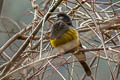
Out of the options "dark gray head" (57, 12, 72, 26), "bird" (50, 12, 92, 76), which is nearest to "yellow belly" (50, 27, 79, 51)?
"bird" (50, 12, 92, 76)

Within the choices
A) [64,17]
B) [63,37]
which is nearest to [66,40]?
[63,37]

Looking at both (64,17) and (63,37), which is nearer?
(63,37)

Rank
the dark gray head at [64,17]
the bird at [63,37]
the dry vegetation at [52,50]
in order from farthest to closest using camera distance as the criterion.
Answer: the dark gray head at [64,17], the bird at [63,37], the dry vegetation at [52,50]

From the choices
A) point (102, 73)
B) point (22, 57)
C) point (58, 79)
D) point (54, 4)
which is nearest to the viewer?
point (54, 4)

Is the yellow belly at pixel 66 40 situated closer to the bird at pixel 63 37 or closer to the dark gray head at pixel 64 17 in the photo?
the bird at pixel 63 37

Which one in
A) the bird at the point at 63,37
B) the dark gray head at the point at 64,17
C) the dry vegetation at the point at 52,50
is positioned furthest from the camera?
the dark gray head at the point at 64,17

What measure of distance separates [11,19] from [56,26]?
0.82 m

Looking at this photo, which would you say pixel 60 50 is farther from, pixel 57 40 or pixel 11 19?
pixel 11 19

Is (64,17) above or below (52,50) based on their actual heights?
above

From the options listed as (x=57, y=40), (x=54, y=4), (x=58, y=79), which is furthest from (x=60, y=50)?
(x=58, y=79)

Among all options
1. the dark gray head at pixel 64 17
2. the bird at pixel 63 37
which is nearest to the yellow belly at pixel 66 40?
the bird at pixel 63 37

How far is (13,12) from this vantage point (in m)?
2.15

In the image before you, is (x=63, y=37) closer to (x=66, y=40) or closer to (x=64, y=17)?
(x=66, y=40)

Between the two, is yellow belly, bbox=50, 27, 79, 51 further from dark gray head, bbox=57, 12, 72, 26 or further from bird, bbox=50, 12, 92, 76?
dark gray head, bbox=57, 12, 72, 26
